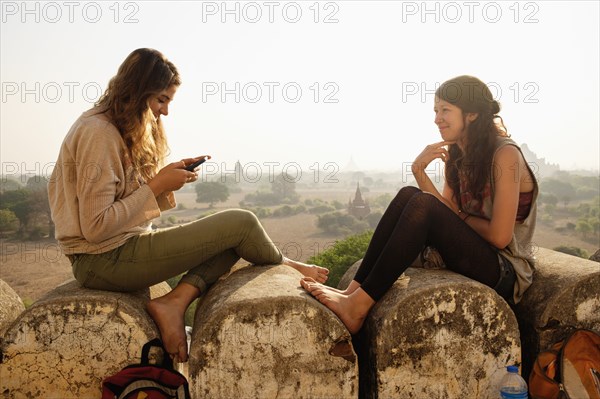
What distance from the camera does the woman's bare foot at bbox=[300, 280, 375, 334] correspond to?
13.7 feet

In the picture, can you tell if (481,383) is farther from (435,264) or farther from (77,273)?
(77,273)

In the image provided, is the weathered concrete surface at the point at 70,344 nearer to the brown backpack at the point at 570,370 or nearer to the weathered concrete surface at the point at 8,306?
the weathered concrete surface at the point at 8,306

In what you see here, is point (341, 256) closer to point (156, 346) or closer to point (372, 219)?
point (156, 346)

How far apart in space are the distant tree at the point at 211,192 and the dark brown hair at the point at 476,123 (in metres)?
72.9

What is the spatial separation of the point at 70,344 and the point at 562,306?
356cm

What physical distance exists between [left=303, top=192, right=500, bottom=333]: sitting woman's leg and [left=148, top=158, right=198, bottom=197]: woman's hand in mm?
1233

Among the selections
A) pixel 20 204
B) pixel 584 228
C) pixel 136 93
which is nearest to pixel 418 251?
pixel 136 93

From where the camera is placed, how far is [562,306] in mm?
4367

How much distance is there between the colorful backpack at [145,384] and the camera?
3936 millimetres

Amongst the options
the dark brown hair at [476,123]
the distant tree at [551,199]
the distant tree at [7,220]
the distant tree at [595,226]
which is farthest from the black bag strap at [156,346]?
the distant tree at [551,199]

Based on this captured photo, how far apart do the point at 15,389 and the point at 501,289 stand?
3.59 m

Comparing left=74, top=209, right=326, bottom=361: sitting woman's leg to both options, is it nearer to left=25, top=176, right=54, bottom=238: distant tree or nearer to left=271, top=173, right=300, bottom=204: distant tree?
left=25, top=176, right=54, bottom=238: distant tree

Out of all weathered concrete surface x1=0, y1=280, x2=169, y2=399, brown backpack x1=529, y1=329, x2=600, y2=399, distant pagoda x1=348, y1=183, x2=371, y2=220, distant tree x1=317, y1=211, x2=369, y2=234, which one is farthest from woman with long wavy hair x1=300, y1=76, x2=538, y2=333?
distant pagoda x1=348, y1=183, x2=371, y2=220

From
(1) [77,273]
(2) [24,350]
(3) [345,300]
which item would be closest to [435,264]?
(3) [345,300]
